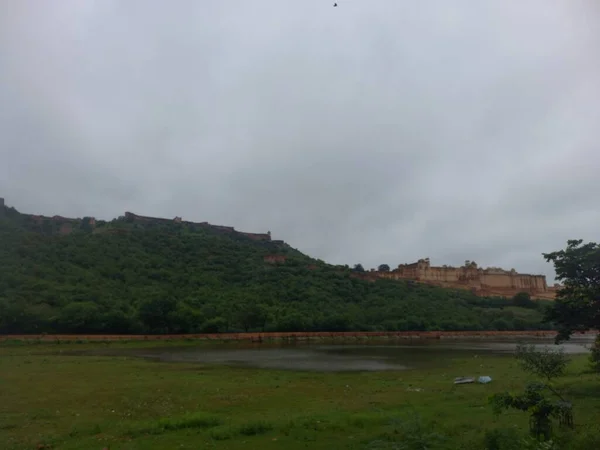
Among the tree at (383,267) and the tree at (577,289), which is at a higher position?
the tree at (383,267)

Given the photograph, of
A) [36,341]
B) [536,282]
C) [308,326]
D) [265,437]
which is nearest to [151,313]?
[36,341]

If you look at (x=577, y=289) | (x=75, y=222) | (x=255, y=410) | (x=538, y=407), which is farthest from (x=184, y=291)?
(x=538, y=407)

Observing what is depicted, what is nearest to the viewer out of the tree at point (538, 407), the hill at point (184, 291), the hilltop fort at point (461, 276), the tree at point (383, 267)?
the tree at point (538, 407)

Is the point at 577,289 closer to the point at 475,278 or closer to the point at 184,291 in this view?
the point at 184,291

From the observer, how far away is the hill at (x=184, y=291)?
203 feet

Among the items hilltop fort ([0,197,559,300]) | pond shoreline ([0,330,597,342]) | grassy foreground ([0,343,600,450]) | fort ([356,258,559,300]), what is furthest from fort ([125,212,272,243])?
grassy foreground ([0,343,600,450])

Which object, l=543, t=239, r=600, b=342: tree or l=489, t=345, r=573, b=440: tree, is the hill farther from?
l=489, t=345, r=573, b=440: tree

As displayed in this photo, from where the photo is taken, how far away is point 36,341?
165 feet

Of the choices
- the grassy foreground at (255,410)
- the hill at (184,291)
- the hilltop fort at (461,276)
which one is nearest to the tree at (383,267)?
the hilltop fort at (461,276)

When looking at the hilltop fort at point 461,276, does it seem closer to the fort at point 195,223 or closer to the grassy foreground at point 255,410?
the fort at point 195,223

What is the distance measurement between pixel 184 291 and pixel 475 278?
10751 centimetres

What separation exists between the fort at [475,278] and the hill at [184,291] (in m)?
20.0

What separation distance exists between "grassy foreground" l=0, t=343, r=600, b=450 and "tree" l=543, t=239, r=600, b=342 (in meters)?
2.45

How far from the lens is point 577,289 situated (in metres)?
16.9
